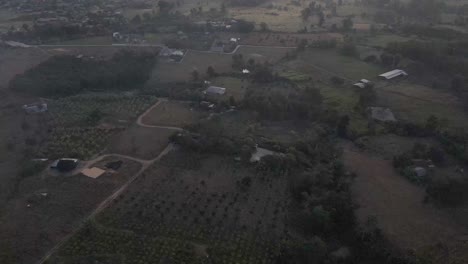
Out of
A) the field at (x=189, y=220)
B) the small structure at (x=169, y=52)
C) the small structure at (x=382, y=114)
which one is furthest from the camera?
the small structure at (x=169, y=52)

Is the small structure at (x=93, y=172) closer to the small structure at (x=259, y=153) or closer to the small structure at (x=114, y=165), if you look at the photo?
the small structure at (x=114, y=165)

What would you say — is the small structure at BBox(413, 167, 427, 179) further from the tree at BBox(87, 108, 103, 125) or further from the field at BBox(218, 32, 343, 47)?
the field at BBox(218, 32, 343, 47)

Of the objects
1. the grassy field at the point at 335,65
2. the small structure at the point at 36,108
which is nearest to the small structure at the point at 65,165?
the small structure at the point at 36,108

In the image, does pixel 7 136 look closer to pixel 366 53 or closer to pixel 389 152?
pixel 389 152

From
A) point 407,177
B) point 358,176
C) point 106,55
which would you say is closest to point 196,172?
point 358,176

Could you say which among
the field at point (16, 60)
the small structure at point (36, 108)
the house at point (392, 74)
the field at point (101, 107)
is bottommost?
the house at point (392, 74)

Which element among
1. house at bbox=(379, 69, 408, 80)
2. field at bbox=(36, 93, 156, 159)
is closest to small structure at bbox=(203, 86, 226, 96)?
field at bbox=(36, 93, 156, 159)

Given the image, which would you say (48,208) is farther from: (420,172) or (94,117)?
(420,172)
